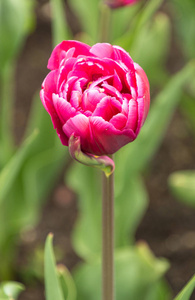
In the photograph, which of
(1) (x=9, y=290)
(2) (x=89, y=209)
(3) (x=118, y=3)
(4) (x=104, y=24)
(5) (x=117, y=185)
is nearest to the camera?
(1) (x=9, y=290)

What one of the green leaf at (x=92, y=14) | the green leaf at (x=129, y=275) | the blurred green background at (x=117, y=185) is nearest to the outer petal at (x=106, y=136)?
the blurred green background at (x=117, y=185)

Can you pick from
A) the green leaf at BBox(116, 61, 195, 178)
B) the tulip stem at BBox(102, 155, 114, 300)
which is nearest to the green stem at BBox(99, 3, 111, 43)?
the green leaf at BBox(116, 61, 195, 178)

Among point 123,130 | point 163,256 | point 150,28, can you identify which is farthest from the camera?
point 150,28

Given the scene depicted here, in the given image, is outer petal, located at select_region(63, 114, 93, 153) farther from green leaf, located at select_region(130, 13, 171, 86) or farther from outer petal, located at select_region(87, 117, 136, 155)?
green leaf, located at select_region(130, 13, 171, 86)

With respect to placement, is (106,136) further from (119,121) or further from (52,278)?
(52,278)

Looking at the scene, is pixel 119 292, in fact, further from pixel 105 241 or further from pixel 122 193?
pixel 105 241

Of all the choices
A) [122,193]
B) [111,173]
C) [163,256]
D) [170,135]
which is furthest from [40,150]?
[111,173]

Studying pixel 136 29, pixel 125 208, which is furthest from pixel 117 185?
pixel 136 29
